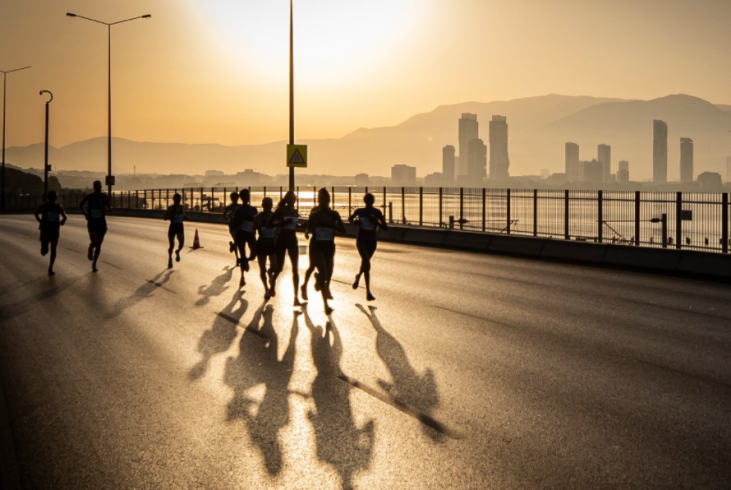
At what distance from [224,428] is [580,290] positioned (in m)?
10.5

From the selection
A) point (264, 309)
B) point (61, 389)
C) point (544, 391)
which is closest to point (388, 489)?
point (544, 391)

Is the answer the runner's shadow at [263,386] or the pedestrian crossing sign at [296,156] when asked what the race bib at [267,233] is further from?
the pedestrian crossing sign at [296,156]

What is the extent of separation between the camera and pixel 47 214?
59.3ft

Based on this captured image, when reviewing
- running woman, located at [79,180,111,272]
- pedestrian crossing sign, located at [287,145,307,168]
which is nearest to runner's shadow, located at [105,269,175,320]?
running woman, located at [79,180,111,272]

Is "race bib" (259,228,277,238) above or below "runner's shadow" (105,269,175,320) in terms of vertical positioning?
above

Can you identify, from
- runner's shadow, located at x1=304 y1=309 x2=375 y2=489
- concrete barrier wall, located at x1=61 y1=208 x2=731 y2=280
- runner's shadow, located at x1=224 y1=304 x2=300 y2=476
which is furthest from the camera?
concrete barrier wall, located at x1=61 y1=208 x2=731 y2=280

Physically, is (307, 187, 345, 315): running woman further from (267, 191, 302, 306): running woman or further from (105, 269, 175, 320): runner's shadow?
(105, 269, 175, 320): runner's shadow

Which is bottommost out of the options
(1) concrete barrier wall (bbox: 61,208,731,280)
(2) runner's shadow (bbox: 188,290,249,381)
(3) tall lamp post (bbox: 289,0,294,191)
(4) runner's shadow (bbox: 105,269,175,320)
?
(2) runner's shadow (bbox: 188,290,249,381)

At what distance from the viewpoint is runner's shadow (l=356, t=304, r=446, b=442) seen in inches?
272

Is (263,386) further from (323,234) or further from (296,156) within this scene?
(296,156)

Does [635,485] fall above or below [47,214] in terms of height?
below

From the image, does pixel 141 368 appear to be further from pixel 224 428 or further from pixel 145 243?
pixel 145 243

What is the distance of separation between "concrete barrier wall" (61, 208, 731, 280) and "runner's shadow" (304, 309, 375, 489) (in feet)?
40.2

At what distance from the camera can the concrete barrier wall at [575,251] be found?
60.6 feet
